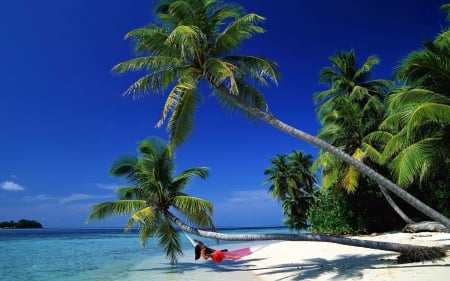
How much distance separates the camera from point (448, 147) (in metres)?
9.11

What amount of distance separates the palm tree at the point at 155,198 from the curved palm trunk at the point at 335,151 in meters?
3.69

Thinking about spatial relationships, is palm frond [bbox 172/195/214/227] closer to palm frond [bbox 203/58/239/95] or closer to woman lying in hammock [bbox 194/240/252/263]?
woman lying in hammock [bbox 194/240/252/263]

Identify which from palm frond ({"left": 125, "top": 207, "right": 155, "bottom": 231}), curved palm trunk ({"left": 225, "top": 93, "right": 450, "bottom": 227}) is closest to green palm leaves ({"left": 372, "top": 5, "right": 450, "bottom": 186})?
curved palm trunk ({"left": 225, "top": 93, "right": 450, "bottom": 227})

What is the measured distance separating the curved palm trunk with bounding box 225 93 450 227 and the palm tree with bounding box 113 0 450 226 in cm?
2

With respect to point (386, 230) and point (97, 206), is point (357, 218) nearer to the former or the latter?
point (386, 230)

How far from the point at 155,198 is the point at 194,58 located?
4975 millimetres

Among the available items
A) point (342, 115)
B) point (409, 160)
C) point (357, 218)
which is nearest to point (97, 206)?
point (409, 160)

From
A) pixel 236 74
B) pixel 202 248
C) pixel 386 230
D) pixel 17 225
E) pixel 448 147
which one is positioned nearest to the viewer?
pixel 448 147

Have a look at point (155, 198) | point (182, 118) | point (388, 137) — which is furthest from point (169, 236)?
point (388, 137)

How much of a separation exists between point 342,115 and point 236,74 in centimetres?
923

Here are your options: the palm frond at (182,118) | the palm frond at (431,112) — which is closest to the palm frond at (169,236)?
the palm frond at (182,118)

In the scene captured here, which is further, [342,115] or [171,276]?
[342,115]

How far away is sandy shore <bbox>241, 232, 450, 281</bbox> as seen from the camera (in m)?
8.56

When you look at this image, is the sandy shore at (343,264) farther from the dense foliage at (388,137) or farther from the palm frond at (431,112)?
the palm frond at (431,112)
